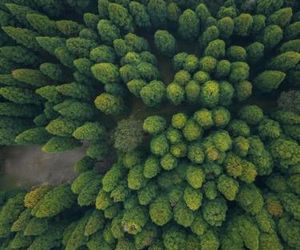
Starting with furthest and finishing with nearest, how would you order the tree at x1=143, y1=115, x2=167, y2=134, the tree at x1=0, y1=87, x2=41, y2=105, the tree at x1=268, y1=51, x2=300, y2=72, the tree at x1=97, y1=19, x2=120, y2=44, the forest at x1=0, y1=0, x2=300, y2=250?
1. the tree at x1=0, y1=87, x2=41, y2=105
2. the tree at x1=97, y1=19, x2=120, y2=44
3. the tree at x1=143, y1=115, x2=167, y2=134
4. the tree at x1=268, y1=51, x2=300, y2=72
5. the forest at x1=0, y1=0, x2=300, y2=250

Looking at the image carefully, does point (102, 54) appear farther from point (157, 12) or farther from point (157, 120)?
point (157, 120)

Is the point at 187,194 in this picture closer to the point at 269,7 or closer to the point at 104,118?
the point at 104,118

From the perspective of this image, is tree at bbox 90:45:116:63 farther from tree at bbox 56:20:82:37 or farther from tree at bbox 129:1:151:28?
tree at bbox 129:1:151:28

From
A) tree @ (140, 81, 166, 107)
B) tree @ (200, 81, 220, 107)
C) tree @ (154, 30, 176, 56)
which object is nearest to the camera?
tree @ (200, 81, 220, 107)

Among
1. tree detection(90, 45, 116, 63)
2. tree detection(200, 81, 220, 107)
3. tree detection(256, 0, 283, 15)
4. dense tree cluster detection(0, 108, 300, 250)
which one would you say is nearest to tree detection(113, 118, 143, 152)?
dense tree cluster detection(0, 108, 300, 250)

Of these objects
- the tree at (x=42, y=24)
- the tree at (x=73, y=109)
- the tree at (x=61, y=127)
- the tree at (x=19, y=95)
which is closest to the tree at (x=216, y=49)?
the tree at (x=73, y=109)

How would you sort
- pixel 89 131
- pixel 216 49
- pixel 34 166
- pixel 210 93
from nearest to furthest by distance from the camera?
pixel 210 93 < pixel 216 49 < pixel 89 131 < pixel 34 166

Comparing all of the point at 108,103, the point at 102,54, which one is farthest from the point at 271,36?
the point at 108,103
